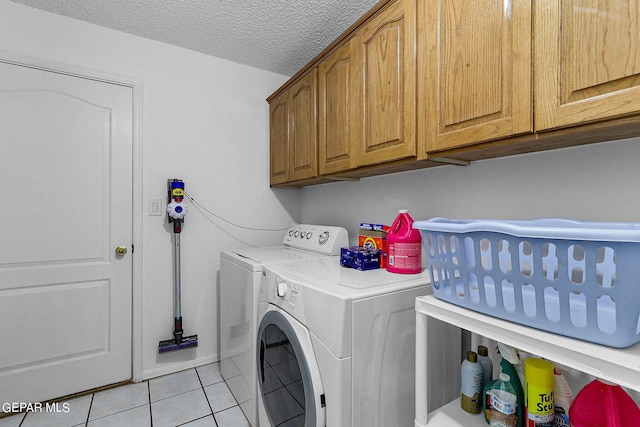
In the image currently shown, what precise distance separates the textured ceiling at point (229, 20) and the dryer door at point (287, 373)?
5.59ft

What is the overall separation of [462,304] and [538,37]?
0.82 m

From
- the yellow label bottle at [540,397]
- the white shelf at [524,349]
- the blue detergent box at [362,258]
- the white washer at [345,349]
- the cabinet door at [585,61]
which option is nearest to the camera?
the white shelf at [524,349]

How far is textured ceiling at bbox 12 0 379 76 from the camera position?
1757 millimetres

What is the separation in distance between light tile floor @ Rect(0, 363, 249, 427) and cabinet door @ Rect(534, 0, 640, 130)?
2004 mm

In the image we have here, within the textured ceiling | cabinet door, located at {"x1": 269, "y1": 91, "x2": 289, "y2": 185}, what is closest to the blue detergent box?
cabinet door, located at {"x1": 269, "y1": 91, "x2": 289, "y2": 185}

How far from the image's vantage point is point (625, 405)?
829 mm

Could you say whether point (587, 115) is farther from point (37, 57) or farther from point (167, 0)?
point (37, 57)

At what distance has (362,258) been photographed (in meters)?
1.48

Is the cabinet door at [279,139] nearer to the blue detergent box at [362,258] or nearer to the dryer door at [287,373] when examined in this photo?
the blue detergent box at [362,258]

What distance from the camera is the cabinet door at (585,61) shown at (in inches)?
28.5

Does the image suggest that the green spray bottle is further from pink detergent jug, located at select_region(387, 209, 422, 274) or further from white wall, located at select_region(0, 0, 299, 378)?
white wall, located at select_region(0, 0, 299, 378)

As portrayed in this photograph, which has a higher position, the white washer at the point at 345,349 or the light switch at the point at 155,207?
the light switch at the point at 155,207

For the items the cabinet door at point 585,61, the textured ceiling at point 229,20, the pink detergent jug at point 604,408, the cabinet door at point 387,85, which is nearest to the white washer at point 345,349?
the pink detergent jug at point 604,408

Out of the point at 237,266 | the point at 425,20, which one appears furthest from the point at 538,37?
the point at 237,266
